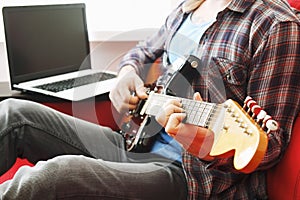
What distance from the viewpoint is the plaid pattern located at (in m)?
0.92

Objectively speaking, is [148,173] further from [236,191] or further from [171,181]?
[236,191]

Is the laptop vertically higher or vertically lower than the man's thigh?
higher

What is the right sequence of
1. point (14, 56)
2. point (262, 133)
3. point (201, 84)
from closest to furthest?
point (262, 133)
point (201, 84)
point (14, 56)

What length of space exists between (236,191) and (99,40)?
1034mm

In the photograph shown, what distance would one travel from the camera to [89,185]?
2.90 feet

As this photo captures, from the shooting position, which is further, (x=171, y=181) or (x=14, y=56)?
(x=14, y=56)

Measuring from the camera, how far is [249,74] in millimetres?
974

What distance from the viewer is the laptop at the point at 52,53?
1.46 m

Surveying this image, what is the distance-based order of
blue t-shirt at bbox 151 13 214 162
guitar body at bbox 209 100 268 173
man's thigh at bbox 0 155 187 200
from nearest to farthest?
guitar body at bbox 209 100 268 173, man's thigh at bbox 0 155 187 200, blue t-shirt at bbox 151 13 214 162

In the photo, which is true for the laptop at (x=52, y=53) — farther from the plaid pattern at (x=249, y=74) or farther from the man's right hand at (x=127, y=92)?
the plaid pattern at (x=249, y=74)

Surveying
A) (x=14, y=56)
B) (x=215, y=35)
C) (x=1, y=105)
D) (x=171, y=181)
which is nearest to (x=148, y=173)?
(x=171, y=181)

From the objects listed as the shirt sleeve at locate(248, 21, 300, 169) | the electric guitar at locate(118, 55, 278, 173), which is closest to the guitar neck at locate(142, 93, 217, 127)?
the electric guitar at locate(118, 55, 278, 173)

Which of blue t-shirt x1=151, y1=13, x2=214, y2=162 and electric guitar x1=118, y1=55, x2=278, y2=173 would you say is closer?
electric guitar x1=118, y1=55, x2=278, y2=173

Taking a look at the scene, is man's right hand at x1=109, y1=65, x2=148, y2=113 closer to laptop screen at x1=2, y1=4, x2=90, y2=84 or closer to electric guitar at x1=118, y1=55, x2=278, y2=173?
electric guitar at x1=118, y1=55, x2=278, y2=173
